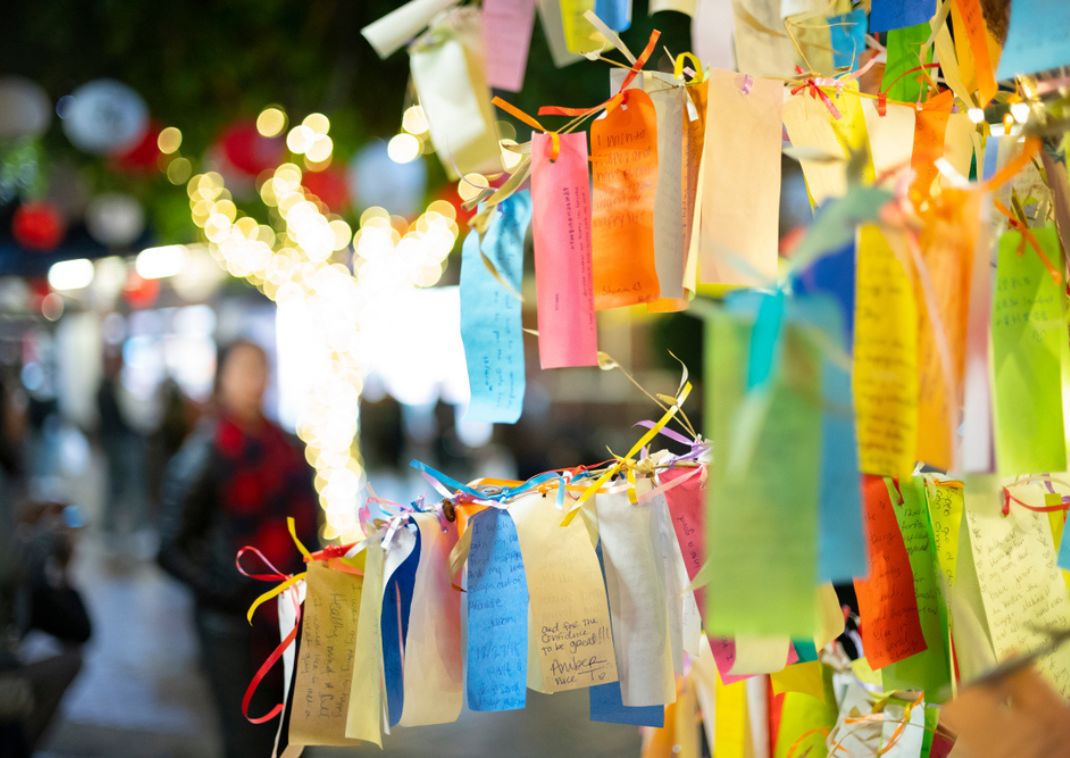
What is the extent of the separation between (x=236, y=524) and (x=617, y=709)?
6.04ft

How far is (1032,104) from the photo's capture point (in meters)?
0.76

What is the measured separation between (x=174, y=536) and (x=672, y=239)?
79.0 inches

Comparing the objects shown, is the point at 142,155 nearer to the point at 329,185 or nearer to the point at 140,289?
the point at 329,185

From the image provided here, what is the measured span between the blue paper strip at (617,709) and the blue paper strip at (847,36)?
575mm

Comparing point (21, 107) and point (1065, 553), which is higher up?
point (21, 107)

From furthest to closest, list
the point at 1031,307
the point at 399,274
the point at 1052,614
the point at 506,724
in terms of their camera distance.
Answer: the point at 399,274 → the point at 506,724 → the point at 1052,614 → the point at 1031,307

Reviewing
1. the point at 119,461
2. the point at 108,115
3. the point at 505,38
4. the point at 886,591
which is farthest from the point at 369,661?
the point at 119,461

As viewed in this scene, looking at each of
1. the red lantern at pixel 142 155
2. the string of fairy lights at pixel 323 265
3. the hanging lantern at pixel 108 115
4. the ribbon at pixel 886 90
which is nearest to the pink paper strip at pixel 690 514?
the ribbon at pixel 886 90

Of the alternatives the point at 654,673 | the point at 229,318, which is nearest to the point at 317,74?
the point at 654,673

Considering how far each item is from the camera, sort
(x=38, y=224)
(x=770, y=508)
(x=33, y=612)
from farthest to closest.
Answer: (x=38, y=224), (x=33, y=612), (x=770, y=508)

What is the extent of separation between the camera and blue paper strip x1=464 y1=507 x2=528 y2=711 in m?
0.90

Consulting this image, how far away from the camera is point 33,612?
2492 millimetres

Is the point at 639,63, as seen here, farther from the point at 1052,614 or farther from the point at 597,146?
the point at 1052,614

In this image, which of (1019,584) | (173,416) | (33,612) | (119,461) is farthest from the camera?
(119,461)
